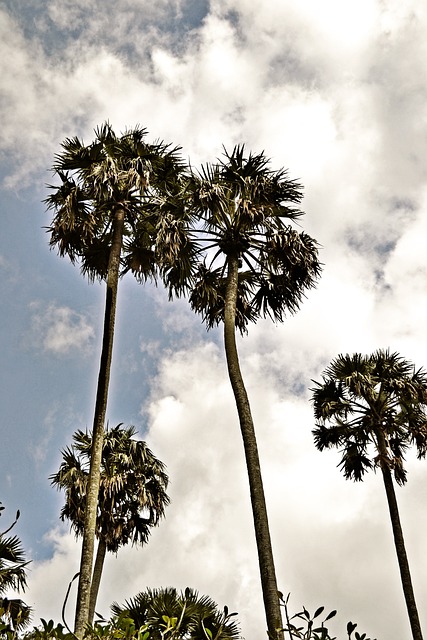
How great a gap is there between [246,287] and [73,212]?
4.24 m

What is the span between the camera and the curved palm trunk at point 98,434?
10195mm

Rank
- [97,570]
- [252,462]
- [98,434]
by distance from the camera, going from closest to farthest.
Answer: [252,462] → [98,434] → [97,570]

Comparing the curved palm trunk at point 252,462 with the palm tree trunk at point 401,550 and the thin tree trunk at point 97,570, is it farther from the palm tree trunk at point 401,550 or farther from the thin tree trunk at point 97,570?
the thin tree trunk at point 97,570

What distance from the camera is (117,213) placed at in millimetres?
14086

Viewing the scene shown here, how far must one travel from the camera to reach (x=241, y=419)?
37.7 feet

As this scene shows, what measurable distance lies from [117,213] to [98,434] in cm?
500

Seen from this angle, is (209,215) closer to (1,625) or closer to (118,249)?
(118,249)

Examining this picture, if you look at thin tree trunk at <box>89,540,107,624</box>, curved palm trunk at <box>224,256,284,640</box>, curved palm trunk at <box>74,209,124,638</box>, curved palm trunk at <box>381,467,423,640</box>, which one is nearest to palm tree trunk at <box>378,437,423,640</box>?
curved palm trunk at <box>381,467,423,640</box>

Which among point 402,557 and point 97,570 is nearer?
point 402,557

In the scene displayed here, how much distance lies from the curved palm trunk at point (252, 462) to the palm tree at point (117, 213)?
1.78 metres

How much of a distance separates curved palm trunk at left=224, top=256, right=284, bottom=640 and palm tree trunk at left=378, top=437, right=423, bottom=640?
20.0 feet

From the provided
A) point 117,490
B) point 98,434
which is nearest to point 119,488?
point 117,490

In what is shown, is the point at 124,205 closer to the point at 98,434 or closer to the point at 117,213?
the point at 117,213

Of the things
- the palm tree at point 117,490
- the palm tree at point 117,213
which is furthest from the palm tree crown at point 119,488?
the palm tree at point 117,213
